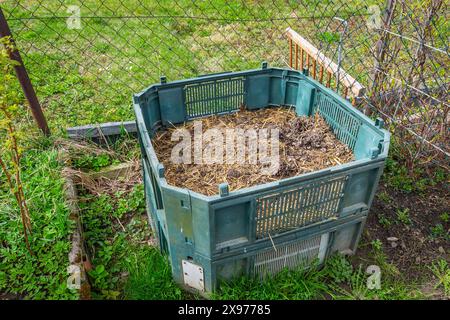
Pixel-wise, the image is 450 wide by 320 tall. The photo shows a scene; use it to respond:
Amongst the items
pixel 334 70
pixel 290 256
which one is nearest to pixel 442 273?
pixel 290 256

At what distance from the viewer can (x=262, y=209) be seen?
184 cm

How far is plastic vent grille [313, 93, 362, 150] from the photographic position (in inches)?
92.8

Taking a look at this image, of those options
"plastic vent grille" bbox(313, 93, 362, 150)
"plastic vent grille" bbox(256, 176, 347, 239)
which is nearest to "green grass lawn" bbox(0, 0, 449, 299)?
"plastic vent grille" bbox(256, 176, 347, 239)

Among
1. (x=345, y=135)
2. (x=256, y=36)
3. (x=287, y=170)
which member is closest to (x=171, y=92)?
(x=287, y=170)

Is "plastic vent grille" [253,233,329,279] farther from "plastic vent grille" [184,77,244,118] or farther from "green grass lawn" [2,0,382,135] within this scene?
"green grass lawn" [2,0,382,135]

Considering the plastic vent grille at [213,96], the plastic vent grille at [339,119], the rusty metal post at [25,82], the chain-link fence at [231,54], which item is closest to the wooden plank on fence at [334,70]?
the chain-link fence at [231,54]

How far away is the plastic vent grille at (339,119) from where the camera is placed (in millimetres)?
2358

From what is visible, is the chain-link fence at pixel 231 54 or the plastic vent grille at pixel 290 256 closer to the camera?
the plastic vent grille at pixel 290 256

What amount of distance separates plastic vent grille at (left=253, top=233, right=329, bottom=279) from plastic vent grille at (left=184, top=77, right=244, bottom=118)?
1.15 meters

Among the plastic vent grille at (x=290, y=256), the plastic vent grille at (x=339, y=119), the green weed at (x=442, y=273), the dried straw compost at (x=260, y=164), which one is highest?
the plastic vent grille at (x=339, y=119)

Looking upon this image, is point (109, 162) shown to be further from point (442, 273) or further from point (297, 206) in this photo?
point (442, 273)

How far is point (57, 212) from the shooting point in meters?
2.36

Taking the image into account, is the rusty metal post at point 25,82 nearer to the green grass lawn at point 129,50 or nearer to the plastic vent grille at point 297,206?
the green grass lawn at point 129,50

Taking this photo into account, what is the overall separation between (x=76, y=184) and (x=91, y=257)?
2.04 feet
